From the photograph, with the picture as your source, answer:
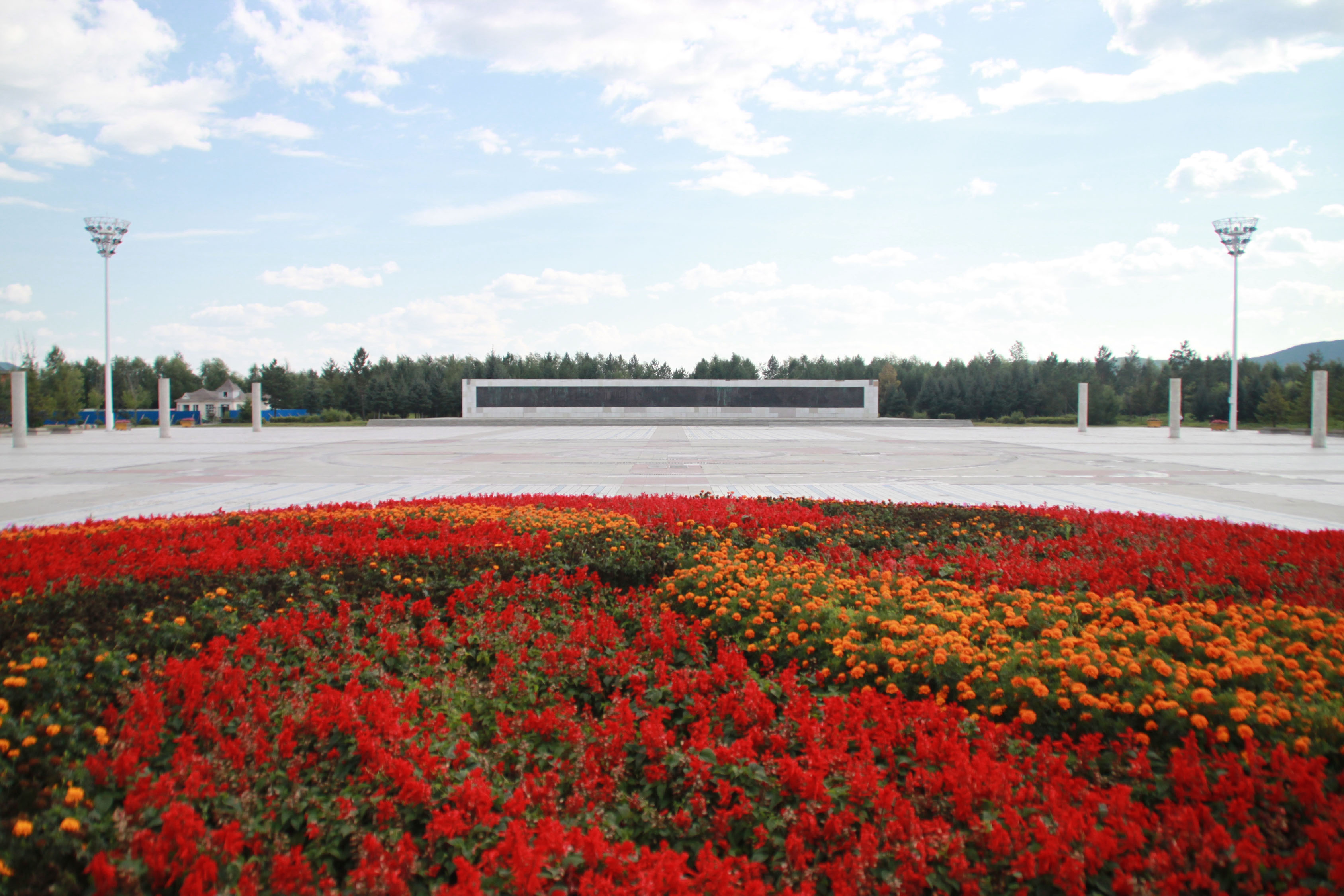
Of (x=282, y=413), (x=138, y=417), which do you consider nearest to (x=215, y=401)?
(x=282, y=413)

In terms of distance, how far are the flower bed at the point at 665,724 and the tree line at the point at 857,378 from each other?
139 feet

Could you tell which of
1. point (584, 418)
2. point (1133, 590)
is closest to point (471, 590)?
point (1133, 590)

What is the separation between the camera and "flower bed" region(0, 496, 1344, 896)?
207cm

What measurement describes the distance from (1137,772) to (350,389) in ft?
216

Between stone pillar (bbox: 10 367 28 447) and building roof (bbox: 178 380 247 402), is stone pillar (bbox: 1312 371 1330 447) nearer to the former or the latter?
stone pillar (bbox: 10 367 28 447)

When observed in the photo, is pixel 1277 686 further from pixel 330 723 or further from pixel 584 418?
pixel 584 418

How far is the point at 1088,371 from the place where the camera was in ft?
233

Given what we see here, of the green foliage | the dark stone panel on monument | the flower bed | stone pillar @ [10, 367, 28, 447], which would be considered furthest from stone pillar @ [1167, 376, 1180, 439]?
stone pillar @ [10, 367, 28, 447]

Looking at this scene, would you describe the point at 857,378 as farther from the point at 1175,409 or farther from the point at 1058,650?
the point at 1058,650

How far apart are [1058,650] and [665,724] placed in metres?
1.81

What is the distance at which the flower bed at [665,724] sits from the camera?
2.07 metres

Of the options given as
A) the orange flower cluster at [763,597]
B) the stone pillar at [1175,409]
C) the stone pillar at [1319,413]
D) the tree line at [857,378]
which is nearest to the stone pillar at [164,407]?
the tree line at [857,378]

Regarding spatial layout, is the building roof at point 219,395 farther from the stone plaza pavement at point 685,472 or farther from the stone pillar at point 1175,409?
the stone pillar at point 1175,409

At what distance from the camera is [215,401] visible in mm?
76938
